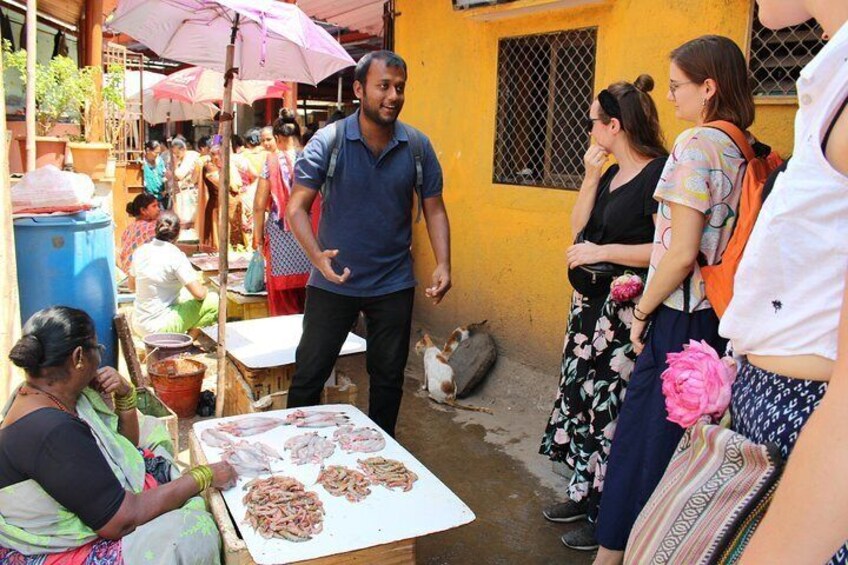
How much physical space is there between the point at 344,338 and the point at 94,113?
5112 millimetres

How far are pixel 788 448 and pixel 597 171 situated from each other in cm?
223

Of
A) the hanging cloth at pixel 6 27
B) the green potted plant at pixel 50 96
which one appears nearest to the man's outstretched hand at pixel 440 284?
the green potted plant at pixel 50 96

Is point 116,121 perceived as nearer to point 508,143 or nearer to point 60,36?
point 60,36

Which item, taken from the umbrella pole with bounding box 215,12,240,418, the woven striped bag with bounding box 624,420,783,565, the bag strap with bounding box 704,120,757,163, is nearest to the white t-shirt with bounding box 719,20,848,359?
the woven striped bag with bounding box 624,420,783,565

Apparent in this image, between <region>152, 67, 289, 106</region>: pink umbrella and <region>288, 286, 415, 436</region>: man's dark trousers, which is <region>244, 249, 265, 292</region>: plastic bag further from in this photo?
<region>152, 67, 289, 106</region>: pink umbrella

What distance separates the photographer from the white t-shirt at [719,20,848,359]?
93 cm

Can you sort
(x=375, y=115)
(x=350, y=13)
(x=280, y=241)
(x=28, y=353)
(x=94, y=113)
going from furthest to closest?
(x=350, y=13) < (x=94, y=113) < (x=280, y=241) < (x=375, y=115) < (x=28, y=353)

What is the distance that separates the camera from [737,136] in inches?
96.4

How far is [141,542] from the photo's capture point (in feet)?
7.57

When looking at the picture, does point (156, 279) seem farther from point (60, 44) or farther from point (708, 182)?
point (60, 44)

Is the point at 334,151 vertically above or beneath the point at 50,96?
beneath

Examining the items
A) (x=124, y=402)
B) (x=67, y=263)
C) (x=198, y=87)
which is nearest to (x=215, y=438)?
(x=124, y=402)

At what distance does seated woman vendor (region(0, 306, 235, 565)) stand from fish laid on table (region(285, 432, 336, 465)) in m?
0.36

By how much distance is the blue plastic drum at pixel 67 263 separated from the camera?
376 cm
